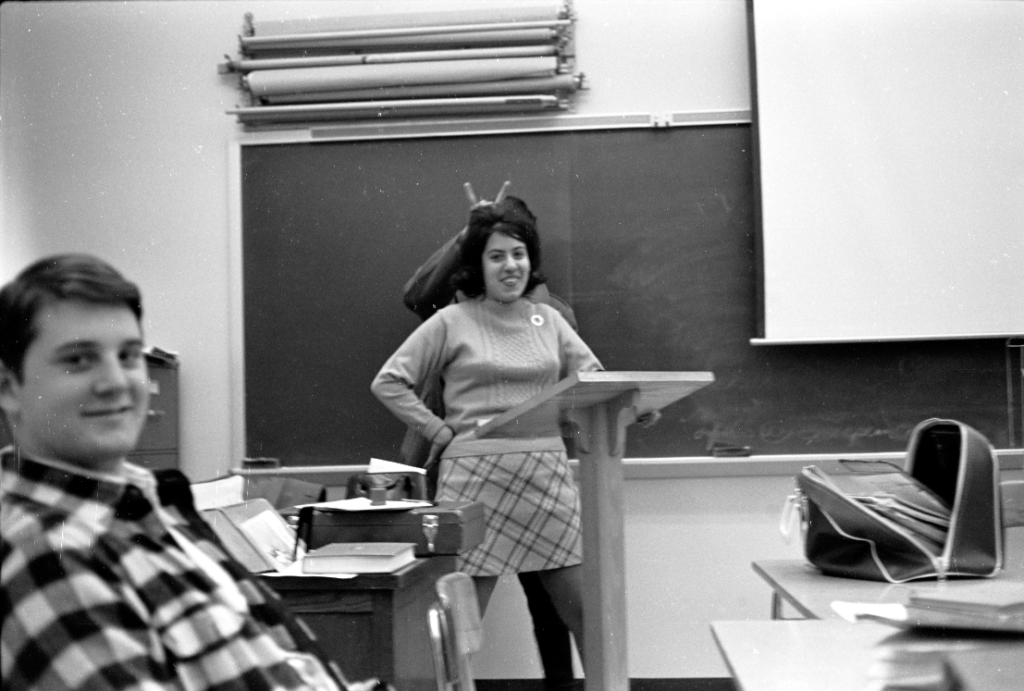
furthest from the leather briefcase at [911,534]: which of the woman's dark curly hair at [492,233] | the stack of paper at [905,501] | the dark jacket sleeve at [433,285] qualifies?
the dark jacket sleeve at [433,285]

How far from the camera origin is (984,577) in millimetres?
1713

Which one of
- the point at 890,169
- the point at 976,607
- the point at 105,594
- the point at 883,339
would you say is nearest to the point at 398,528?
the point at 976,607

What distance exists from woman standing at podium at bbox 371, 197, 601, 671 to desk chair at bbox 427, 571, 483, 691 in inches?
42.4

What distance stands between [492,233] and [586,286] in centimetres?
89

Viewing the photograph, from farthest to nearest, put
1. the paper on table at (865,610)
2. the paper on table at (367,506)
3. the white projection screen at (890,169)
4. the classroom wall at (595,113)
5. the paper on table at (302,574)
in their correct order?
1. the white projection screen at (890,169)
2. the classroom wall at (595,113)
3. the paper on table at (367,506)
4. the paper on table at (302,574)
5. the paper on table at (865,610)

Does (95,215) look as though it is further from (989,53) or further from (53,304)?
(989,53)

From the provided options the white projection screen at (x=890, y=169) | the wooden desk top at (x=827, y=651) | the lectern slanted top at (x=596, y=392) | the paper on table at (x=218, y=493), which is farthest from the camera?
the white projection screen at (x=890, y=169)

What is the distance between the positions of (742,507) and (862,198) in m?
1.04

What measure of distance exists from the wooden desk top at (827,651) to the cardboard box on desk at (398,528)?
2.03ft

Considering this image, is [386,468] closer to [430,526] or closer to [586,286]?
[430,526]

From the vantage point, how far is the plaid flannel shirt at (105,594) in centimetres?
62

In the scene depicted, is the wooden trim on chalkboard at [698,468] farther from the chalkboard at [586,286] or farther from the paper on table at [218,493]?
the paper on table at [218,493]

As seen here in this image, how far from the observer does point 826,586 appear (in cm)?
166

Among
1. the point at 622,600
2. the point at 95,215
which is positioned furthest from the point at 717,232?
the point at 95,215
